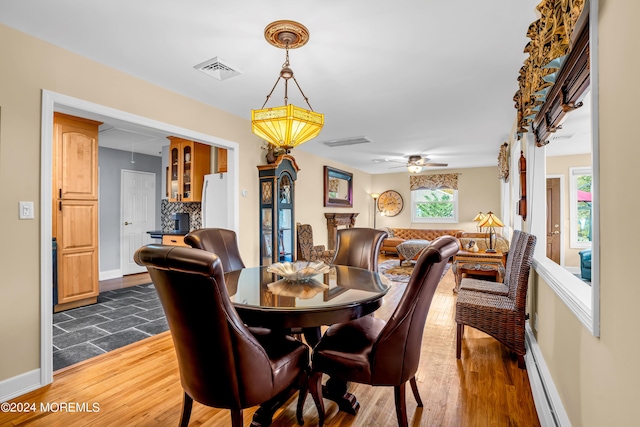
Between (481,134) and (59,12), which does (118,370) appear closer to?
(59,12)

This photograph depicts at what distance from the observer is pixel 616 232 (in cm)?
105

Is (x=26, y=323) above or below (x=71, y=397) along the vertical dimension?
above

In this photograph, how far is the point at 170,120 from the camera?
316 centimetres

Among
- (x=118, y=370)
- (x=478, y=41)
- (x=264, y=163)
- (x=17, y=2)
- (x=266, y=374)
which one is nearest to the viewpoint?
(x=266, y=374)

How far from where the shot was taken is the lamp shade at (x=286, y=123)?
2125mm

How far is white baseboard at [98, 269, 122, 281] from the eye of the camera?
5547 mm

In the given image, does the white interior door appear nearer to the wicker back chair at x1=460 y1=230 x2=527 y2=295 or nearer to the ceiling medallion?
the ceiling medallion

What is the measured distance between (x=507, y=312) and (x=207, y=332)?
7.26ft

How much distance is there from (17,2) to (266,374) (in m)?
2.49

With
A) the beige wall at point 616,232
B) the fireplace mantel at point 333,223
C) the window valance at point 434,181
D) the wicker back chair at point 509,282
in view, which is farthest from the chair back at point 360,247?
the window valance at point 434,181

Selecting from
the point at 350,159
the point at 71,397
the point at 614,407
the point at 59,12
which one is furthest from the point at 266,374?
the point at 350,159

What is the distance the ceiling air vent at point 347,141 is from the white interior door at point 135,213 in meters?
3.58

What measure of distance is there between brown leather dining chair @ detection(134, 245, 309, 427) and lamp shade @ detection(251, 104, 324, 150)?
1186mm

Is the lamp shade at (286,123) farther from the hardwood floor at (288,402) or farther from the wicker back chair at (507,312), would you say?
the wicker back chair at (507,312)
